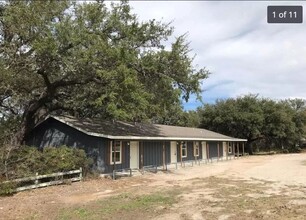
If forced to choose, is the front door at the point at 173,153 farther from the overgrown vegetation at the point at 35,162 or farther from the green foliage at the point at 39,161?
the green foliage at the point at 39,161

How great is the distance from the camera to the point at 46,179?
16.6m

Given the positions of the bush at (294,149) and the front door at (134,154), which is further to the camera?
the bush at (294,149)

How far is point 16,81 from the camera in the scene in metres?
20.5

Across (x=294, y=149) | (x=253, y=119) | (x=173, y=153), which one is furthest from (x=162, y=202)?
(x=294, y=149)

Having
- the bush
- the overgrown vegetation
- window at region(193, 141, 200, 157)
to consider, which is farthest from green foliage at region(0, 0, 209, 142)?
the bush

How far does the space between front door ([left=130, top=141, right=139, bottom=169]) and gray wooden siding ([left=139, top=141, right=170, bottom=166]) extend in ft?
1.86

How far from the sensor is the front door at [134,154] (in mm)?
23125

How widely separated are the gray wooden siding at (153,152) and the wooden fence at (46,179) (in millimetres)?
7023

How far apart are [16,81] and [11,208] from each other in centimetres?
1078

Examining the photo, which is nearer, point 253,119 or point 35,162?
point 35,162

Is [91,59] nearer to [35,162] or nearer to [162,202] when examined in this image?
[35,162]

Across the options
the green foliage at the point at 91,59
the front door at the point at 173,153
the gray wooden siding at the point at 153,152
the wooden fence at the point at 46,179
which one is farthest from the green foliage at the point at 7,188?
the front door at the point at 173,153

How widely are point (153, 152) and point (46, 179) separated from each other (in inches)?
403

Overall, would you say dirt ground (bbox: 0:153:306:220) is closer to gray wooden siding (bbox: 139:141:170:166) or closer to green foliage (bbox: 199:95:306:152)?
gray wooden siding (bbox: 139:141:170:166)
